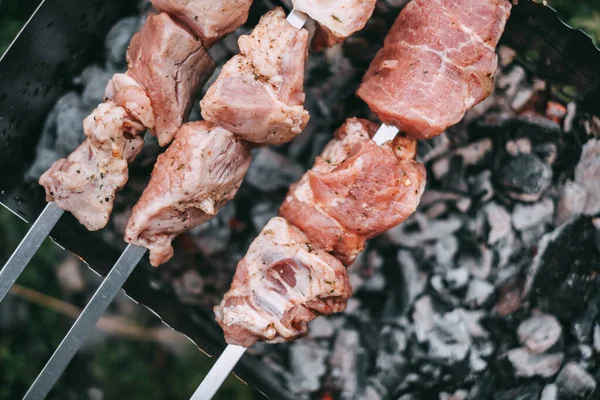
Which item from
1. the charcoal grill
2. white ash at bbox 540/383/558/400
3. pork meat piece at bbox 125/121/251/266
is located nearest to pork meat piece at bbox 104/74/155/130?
pork meat piece at bbox 125/121/251/266

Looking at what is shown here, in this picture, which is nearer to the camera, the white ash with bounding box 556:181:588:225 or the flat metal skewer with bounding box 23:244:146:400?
the flat metal skewer with bounding box 23:244:146:400

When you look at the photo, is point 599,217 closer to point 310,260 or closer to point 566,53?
point 566,53

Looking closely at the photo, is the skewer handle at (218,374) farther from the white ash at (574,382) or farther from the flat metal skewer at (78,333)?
the white ash at (574,382)

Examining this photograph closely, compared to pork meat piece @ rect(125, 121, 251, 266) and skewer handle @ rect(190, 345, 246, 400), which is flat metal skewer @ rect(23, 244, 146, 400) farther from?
skewer handle @ rect(190, 345, 246, 400)

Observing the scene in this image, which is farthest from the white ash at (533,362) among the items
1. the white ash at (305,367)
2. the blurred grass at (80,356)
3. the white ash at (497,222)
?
the blurred grass at (80,356)

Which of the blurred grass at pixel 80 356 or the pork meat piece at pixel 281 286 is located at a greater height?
the pork meat piece at pixel 281 286

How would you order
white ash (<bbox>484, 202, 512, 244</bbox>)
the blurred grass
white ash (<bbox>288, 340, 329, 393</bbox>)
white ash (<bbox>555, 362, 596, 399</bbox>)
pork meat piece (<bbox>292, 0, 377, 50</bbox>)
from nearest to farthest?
pork meat piece (<bbox>292, 0, 377, 50</bbox>) → white ash (<bbox>555, 362, 596, 399</bbox>) → white ash (<bbox>484, 202, 512, 244</bbox>) → white ash (<bbox>288, 340, 329, 393</bbox>) → the blurred grass

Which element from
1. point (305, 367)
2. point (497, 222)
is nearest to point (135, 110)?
point (305, 367)
